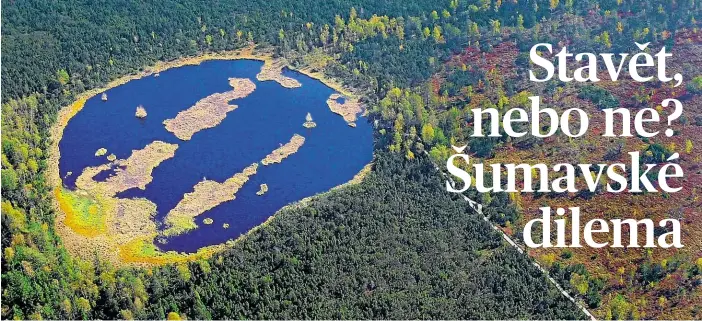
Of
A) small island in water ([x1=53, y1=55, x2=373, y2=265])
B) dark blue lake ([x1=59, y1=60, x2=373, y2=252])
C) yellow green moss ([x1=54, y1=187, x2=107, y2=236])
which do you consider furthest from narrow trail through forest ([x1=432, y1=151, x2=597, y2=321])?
yellow green moss ([x1=54, y1=187, x2=107, y2=236])

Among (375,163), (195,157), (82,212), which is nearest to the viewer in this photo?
(82,212)

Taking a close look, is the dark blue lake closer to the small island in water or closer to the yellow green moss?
the small island in water

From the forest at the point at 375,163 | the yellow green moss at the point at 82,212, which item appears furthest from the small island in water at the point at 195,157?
the forest at the point at 375,163

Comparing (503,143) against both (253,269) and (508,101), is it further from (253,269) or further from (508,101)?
(253,269)

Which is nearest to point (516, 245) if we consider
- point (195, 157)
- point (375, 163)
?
point (375, 163)

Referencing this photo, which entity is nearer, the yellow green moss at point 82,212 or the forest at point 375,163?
the forest at point 375,163

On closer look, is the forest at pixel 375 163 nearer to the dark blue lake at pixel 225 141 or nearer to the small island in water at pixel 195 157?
the small island in water at pixel 195 157

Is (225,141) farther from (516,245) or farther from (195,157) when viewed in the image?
(516,245)
